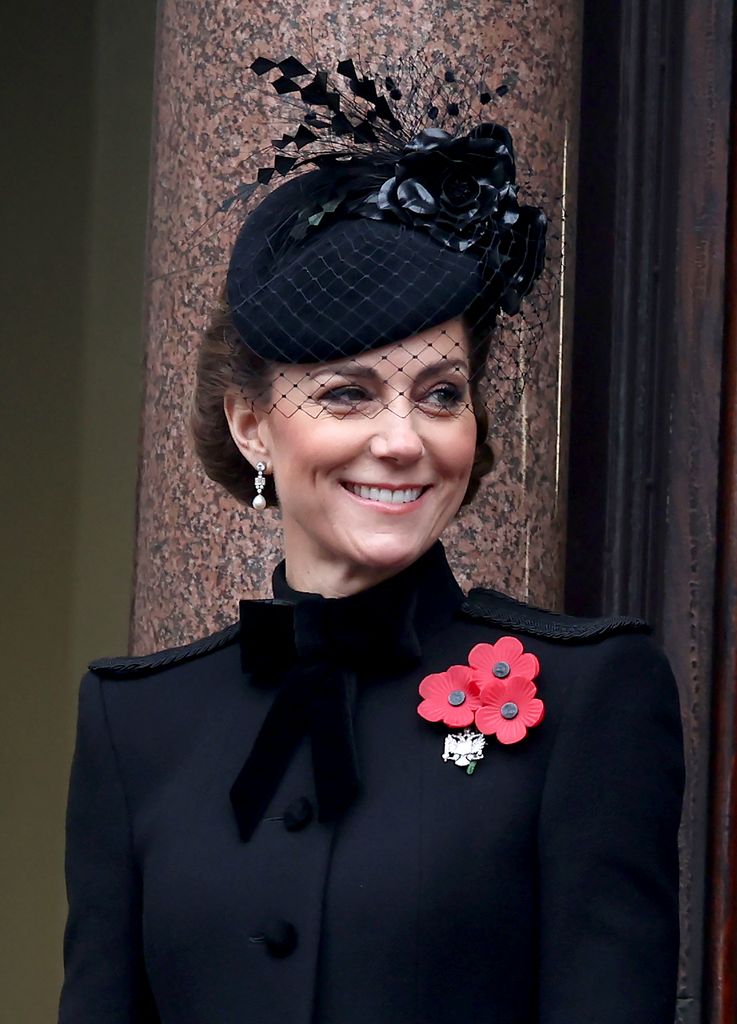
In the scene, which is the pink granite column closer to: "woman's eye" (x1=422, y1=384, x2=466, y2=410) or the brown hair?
the brown hair

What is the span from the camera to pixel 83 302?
536cm

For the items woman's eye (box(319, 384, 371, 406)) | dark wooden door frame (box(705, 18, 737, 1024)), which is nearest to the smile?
woman's eye (box(319, 384, 371, 406))

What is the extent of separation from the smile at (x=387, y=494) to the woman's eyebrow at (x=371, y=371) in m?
0.13

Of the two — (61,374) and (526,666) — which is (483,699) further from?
(61,374)

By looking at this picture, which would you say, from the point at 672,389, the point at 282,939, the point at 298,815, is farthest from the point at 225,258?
the point at 282,939

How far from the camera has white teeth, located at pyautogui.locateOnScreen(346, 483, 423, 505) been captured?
89.4 inches

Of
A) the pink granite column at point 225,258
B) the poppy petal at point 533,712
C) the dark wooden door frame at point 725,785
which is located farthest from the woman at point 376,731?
the dark wooden door frame at point 725,785

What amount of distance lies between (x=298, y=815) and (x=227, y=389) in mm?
587

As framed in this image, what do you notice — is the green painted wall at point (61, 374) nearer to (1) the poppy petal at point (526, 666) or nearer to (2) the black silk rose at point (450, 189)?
(2) the black silk rose at point (450, 189)

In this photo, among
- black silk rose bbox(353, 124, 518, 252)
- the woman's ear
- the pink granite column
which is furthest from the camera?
the pink granite column

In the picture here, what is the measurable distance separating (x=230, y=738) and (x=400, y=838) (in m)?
0.31

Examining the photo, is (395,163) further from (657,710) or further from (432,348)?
(657,710)

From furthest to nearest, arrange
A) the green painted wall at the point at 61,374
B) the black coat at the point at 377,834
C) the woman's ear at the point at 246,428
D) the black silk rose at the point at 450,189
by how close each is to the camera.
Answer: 1. the green painted wall at the point at 61,374
2. the woman's ear at the point at 246,428
3. the black silk rose at the point at 450,189
4. the black coat at the point at 377,834

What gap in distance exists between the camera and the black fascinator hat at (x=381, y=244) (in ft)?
7.52
